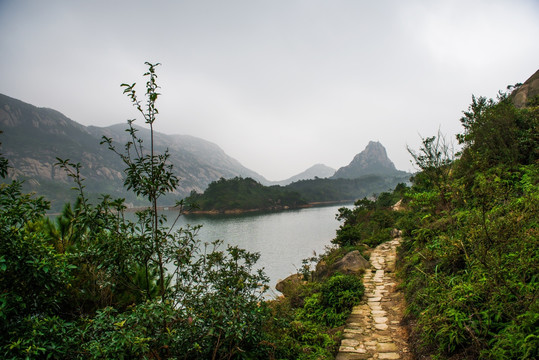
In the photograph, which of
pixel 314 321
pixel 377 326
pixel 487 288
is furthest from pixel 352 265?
pixel 487 288

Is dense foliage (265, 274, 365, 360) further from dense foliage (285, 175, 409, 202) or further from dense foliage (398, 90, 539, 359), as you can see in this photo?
dense foliage (285, 175, 409, 202)

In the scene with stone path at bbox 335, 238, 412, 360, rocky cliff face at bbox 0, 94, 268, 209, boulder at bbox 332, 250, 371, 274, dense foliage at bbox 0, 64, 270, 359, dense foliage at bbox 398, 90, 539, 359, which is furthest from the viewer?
rocky cliff face at bbox 0, 94, 268, 209

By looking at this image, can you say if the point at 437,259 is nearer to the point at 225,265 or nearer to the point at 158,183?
the point at 225,265

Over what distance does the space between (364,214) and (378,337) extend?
60.9 ft

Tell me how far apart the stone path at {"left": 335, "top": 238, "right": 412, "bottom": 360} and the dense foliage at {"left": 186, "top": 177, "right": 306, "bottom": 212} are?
6957 cm

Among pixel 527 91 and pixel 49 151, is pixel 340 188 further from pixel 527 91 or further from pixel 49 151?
pixel 49 151

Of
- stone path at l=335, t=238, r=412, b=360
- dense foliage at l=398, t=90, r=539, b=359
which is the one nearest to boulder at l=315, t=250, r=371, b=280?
stone path at l=335, t=238, r=412, b=360

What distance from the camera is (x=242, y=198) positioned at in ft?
268

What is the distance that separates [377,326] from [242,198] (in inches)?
3070

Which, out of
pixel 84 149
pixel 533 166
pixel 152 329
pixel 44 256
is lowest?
pixel 152 329

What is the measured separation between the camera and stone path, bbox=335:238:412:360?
12.0ft

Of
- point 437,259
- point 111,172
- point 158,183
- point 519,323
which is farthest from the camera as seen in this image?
point 111,172

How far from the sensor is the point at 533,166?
5.21m

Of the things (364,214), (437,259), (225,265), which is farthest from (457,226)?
(364,214)
